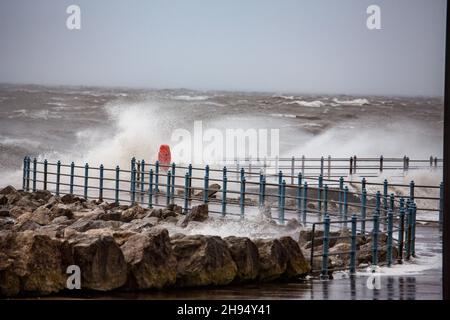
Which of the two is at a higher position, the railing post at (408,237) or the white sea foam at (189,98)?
the white sea foam at (189,98)

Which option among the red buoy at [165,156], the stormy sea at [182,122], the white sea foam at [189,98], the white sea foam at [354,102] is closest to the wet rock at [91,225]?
the stormy sea at [182,122]

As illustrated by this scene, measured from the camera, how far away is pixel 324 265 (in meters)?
10.4

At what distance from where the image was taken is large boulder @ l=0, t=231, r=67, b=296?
9.29 metres

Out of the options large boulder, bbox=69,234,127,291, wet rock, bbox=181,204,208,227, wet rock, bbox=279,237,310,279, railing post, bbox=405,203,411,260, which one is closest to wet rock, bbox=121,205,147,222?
wet rock, bbox=181,204,208,227

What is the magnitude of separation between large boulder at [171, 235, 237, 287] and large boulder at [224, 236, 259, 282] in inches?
3.0

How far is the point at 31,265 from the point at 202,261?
1.19 metres

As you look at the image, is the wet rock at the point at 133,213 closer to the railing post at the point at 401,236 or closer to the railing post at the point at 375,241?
the railing post at the point at 401,236

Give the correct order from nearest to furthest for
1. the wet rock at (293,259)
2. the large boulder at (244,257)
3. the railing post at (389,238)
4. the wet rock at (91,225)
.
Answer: the large boulder at (244,257), the wet rock at (293,259), the railing post at (389,238), the wet rock at (91,225)

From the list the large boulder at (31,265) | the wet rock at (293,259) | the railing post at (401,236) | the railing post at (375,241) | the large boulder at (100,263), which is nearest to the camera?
the large boulder at (31,265)

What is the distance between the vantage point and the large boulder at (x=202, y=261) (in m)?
9.77

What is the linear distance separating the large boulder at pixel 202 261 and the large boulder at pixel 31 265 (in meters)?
0.84
